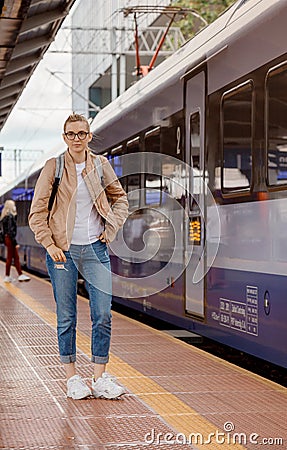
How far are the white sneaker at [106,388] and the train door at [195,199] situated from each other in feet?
9.62

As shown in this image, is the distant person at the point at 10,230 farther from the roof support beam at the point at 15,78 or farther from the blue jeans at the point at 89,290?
the blue jeans at the point at 89,290

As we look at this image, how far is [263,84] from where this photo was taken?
27.7ft

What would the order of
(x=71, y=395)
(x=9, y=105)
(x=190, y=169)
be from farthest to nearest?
(x=9, y=105) < (x=190, y=169) < (x=71, y=395)

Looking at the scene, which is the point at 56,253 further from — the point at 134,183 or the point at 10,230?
the point at 10,230

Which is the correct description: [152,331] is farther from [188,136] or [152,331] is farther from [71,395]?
[71,395]

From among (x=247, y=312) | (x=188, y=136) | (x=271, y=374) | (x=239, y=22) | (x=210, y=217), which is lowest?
(x=271, y=374)

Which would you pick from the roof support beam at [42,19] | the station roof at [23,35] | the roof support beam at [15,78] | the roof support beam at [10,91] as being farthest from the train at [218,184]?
the roof support beam at [10,91]

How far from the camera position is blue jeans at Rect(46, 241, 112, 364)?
716 cm

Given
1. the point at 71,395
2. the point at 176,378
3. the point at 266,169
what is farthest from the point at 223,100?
the point at 71,395

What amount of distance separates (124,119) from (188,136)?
3.82 m

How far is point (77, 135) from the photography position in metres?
7.16

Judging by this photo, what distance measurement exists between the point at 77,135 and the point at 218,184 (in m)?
2.76

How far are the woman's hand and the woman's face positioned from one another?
0.70 meters

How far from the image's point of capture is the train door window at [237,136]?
880 centimetres
